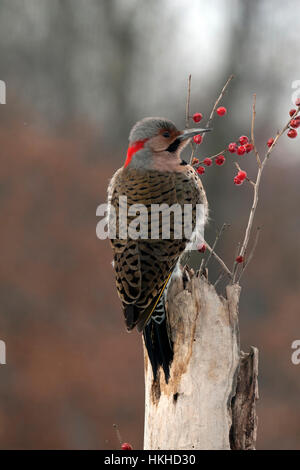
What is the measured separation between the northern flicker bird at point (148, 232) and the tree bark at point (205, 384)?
87 millimetres

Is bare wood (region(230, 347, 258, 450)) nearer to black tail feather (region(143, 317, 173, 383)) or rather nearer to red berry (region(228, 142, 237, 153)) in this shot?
black tail feather (region(143, 317, 173, 383))

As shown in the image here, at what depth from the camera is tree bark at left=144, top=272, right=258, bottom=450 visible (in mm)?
2703

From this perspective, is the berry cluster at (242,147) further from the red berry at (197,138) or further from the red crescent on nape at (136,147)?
the red crescent on nape at (136,147)

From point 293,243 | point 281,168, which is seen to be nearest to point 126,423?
point 293,243

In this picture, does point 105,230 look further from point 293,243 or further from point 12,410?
point 293,243

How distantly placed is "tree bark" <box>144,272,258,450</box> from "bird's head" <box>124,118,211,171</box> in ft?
2.20

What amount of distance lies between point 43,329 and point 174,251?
14.2 ft

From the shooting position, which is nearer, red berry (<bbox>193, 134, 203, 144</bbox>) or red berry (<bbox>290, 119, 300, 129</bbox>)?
red berry (<bbox>290, 119, 300, 129</bbox>)

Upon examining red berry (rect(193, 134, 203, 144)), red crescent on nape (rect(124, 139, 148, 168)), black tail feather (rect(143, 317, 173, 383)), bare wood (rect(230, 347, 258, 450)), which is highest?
red berry (rect(193, 134, 203, 144))

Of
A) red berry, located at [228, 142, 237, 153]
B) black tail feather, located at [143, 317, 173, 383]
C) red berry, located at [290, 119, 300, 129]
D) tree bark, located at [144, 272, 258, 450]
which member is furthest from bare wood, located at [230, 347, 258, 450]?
red berry, located at [290, 119, 300, 129]

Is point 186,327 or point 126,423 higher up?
point 186,327

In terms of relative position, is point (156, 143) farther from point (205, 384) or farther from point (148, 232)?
point (205, 384)

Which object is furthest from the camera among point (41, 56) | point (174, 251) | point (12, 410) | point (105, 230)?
point (41, 56)
